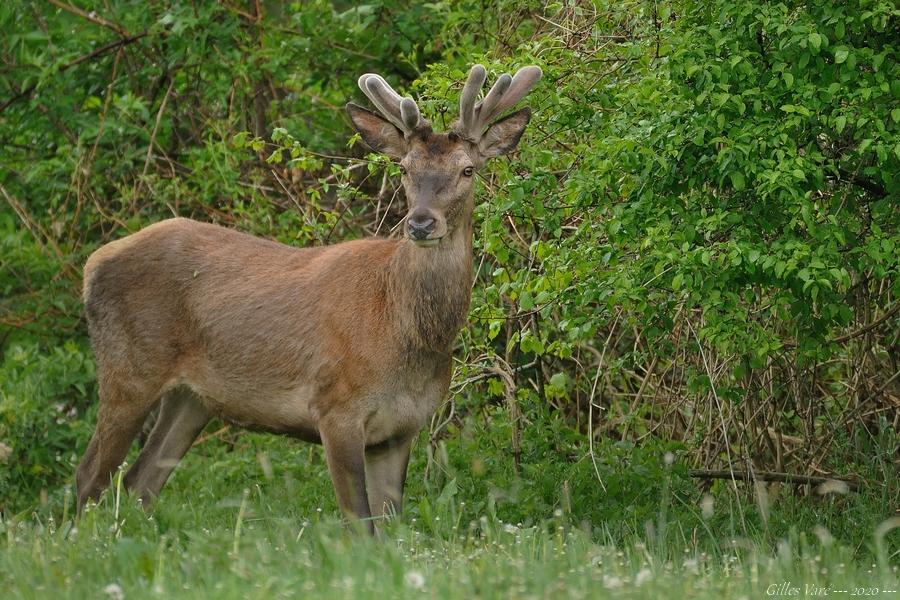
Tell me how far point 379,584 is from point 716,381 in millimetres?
4222

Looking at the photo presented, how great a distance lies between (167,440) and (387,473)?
1420 mm

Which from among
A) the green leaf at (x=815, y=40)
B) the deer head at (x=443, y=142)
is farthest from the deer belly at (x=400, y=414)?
the green leaf at (x=815, y=40)

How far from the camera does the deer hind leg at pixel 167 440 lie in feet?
25.7

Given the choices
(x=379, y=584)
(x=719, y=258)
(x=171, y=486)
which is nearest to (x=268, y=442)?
(x=171, y=486)

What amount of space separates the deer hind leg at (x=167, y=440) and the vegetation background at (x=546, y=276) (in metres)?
0.37

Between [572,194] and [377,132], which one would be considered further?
[377,132]

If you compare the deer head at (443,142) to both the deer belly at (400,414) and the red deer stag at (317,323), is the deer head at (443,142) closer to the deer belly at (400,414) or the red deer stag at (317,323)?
the red deer stag at (317,323)

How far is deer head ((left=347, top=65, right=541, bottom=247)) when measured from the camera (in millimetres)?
6707

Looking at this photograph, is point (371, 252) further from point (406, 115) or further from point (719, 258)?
point (719, 258)

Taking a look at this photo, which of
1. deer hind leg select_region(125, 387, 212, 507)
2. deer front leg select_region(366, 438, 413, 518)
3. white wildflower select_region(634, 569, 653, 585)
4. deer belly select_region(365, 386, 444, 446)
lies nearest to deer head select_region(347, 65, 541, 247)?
deer belly select_region(365, 386, 444, 446)

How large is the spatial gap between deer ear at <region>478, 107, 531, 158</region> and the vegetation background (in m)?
0.18

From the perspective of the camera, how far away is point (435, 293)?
6945 millimetres

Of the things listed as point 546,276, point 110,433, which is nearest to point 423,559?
point 546,276

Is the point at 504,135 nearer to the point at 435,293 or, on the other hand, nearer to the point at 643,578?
the point at 435,293
